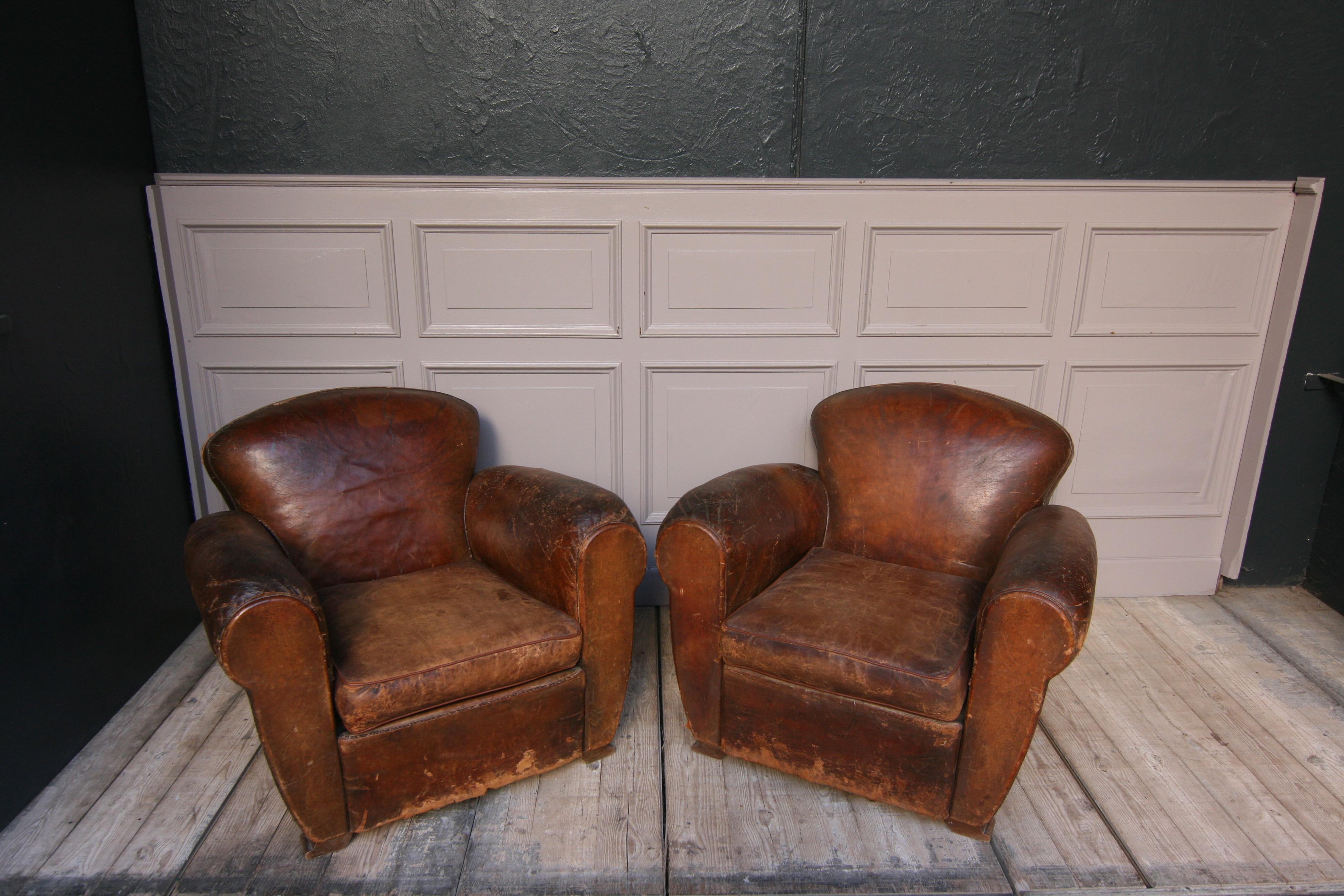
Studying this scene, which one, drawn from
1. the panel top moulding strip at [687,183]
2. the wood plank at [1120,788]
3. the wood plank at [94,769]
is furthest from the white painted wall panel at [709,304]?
the wood plank at [1120,788]

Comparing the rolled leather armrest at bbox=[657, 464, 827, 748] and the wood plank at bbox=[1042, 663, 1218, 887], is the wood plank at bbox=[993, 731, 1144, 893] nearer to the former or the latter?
the wood plank at bbox=[1042, 663, 1218, 887]

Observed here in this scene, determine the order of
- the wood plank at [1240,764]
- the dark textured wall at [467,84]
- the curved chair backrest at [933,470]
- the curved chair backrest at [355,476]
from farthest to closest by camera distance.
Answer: the dark textured wall at [467,84]
the curved chair backrest at [933,470]
the curved chair backrest at [355,476]
the wood plank at [1240,764]

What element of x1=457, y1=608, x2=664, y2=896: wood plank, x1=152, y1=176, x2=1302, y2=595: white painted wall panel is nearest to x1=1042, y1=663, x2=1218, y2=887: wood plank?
x1=152, y1=176, x2=1302, y2=595: white painted wall panel

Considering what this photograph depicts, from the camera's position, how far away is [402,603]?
6.15ft

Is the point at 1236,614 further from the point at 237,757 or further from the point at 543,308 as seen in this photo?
the point at 237,757

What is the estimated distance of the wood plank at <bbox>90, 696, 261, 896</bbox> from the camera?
1602mm

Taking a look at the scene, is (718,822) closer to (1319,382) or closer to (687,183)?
(687,183)

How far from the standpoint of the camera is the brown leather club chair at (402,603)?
5.10 ft

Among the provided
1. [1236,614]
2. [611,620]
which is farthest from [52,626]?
[1236,614]

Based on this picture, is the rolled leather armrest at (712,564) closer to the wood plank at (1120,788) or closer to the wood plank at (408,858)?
the wood plank at (408,858)

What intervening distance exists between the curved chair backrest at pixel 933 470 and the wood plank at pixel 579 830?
2.69ft

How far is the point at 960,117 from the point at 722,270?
84cm

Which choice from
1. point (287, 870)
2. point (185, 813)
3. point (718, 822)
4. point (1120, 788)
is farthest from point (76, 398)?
point (1120, 788)

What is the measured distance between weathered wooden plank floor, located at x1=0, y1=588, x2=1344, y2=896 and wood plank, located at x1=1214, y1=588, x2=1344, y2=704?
0.13 m
